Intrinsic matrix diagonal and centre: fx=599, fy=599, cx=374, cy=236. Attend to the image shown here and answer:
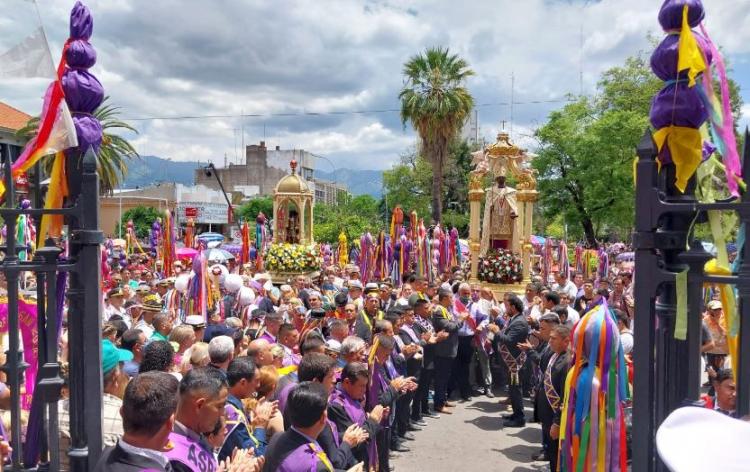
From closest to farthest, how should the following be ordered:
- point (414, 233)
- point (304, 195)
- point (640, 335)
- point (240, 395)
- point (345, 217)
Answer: point (640, 335), point (240, 395), point (414, 233), point (304, 195), point (345, 217)

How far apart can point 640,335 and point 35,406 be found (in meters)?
2.89

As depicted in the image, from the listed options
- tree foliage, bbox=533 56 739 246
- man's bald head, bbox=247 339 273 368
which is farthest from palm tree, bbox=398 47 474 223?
man's bald head, bbox=247 339 273 368

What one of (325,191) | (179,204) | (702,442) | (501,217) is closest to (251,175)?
(179,204)

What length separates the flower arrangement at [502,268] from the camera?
16.6m

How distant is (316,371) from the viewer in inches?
164

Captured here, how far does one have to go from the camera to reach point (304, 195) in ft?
64.4

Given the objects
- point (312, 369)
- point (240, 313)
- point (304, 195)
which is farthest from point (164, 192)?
point (312, 369)

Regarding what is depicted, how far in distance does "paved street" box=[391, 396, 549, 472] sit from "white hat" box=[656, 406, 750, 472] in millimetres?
5694

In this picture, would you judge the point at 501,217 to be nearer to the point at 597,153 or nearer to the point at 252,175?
the point at 597,153

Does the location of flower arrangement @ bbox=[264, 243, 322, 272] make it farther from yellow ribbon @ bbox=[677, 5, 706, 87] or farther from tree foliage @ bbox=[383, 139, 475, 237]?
tree foliage @ bbox=[383, 139, 475, 237]

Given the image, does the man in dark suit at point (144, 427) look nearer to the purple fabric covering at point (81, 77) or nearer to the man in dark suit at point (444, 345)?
the purple fabric covering at point (81, 77)

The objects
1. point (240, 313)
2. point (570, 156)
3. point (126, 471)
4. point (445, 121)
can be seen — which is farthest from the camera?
point (570, 156)

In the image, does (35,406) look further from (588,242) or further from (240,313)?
(588,242)

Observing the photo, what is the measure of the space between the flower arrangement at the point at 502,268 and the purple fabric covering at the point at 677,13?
14.2m
